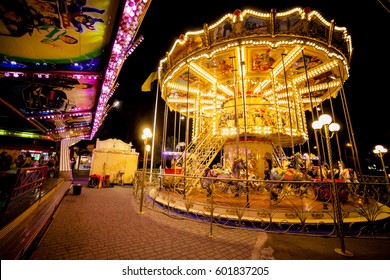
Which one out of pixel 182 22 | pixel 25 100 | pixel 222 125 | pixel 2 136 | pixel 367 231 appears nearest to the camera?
pixel 367 231

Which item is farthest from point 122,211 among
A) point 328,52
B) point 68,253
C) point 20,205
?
point 328,52

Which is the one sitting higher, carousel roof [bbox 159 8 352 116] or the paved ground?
carousel roof [bbox 159 8 352 116]

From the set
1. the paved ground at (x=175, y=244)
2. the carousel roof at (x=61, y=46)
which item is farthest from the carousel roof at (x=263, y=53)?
the paved ground at (x=175, y=244)

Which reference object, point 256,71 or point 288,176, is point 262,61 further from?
point 288,176

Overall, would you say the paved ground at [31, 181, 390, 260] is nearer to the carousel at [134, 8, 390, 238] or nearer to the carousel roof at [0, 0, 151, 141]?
the carousel at [134, 8, 390, 238]

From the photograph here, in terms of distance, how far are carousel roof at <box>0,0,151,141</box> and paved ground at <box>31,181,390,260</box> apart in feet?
15.9

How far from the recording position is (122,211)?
255 inches

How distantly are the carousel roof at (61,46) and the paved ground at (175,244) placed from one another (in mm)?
4855

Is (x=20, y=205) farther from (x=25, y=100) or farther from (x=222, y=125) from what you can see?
(x=222, y=125)

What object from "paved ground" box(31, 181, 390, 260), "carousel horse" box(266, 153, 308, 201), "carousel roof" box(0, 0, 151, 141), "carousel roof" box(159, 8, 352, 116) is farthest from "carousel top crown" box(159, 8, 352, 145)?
"paved ground" box(31, 181, 390, 260)

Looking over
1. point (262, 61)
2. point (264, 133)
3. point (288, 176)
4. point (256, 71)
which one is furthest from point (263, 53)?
point (288, 176)

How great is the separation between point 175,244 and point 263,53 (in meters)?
9.05

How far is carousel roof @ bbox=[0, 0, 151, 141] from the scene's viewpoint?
12.2ft

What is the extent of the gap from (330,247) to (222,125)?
7697 mm
